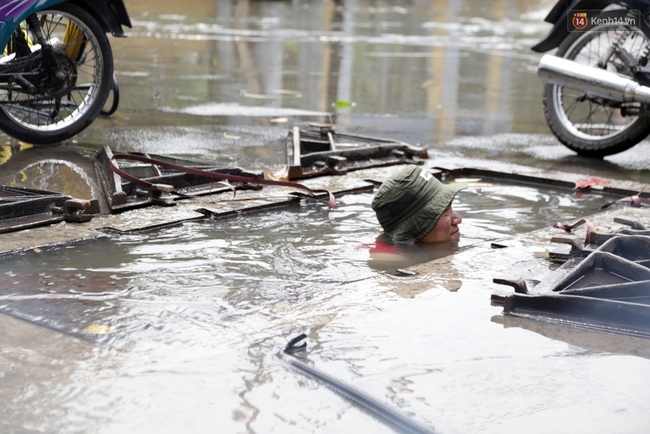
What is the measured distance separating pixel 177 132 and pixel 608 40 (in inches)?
146

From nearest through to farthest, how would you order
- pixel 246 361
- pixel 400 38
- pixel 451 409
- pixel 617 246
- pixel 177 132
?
pixel 451 409 < pixel 246 361 < pixel 617 246 < pixel 177 132 < pixel 400 38

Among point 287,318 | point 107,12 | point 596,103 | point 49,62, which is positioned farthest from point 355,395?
point 596,103

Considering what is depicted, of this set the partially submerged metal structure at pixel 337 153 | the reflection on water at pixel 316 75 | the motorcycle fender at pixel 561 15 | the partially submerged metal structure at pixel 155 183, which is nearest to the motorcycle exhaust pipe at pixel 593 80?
the motorcycle fender at pixel 561 15

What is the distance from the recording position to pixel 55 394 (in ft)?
7.41

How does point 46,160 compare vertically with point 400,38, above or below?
below

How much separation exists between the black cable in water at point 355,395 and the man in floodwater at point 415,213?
1.63m

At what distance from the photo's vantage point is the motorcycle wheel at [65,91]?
5.79m

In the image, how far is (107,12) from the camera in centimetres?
618

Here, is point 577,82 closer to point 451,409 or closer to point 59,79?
point 59,79

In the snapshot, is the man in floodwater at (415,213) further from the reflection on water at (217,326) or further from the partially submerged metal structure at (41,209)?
the partially submerged metal structure at (41,209)

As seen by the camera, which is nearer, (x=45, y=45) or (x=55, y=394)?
(x=55, y=394)

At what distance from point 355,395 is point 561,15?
17.9ft

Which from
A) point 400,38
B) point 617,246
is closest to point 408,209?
point 617,246

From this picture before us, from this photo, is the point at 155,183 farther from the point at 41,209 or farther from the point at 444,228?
the point at 444,228
